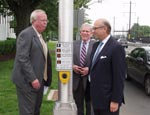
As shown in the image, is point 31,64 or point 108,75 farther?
point 31,64

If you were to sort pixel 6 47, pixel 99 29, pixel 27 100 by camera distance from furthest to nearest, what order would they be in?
pixel 6 47 → pixel 27 100 → pixel 99 29

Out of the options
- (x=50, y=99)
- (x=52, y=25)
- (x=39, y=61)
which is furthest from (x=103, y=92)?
(x=52, y=25)

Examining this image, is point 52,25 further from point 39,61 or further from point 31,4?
point 39,61

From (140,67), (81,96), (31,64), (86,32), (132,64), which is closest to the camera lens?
(31,64)

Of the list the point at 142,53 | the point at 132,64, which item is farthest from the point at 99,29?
the point at 132,64

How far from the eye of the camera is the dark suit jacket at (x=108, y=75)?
181 inches

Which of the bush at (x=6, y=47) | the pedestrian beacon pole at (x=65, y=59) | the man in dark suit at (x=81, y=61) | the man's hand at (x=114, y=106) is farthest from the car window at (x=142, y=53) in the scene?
the bush at (x=6, y=47)

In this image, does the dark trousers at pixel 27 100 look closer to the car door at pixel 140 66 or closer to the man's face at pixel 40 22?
the man's face at pixel 40 22

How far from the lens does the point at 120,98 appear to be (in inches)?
182

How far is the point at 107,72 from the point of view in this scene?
472 centimetres

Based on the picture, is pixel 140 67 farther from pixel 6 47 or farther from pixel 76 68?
pixel 6 47

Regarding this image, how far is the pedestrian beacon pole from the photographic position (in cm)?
550

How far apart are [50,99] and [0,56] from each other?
1417 cm

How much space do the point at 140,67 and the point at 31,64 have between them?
7993 millimetres
